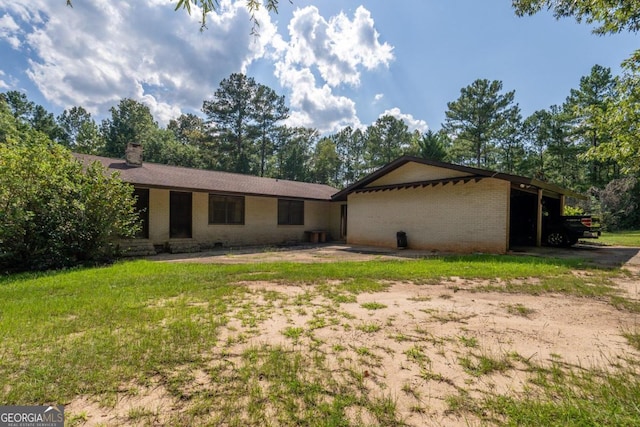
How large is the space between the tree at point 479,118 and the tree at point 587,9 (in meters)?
28.7

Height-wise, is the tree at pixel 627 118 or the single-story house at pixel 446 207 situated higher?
the tree at pixel 627 118

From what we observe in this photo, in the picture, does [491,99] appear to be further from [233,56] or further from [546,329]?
[546,329]

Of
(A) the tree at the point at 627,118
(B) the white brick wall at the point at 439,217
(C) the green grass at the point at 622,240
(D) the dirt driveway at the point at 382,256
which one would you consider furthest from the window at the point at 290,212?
(C) the green grass at the point at 622,240

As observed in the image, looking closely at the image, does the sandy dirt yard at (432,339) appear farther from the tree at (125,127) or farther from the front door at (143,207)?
the tree at (125,127)

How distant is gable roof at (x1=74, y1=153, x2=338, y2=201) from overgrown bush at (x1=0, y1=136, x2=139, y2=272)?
215 centimetres

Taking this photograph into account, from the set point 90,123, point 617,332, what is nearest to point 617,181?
point 617,332

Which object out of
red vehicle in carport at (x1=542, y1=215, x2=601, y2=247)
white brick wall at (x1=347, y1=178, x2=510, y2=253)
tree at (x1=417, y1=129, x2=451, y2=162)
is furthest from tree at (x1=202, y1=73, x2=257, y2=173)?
red vehicle in carport at (x1=542, y1=215, x2=601, y2=247)

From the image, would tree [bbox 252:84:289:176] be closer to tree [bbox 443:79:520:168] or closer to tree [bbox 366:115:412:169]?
tree [bbox 366:115:412:169]

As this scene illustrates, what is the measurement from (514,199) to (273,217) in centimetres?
1213

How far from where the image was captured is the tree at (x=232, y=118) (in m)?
36.3

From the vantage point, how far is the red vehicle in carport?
37.4 feet

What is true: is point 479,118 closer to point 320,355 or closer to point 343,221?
point 343,221

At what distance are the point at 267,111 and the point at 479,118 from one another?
25.3m

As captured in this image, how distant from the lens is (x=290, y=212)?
52.2 ft
